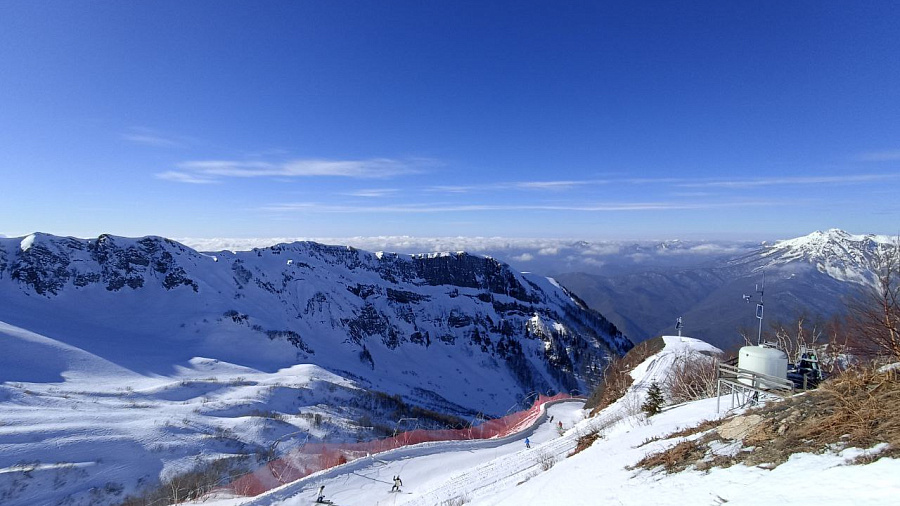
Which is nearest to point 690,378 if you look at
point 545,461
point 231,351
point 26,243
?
point 545,461

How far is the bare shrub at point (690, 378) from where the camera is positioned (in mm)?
21611

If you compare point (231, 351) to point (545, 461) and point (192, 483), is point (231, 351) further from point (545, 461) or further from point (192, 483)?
point (545, 461)

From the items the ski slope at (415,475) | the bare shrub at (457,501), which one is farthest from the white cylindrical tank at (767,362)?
the bare shrub at (457,501)

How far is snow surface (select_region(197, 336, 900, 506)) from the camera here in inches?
199

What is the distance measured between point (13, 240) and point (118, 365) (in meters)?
60.2

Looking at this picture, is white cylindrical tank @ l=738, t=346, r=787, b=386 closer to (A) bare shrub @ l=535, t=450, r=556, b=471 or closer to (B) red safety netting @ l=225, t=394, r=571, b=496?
(A) bare shrub @ l=535, t=450, r=556, b=471

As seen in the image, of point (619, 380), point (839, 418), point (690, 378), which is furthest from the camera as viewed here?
point (619, 380)

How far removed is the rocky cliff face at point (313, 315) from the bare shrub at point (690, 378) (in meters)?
58.8

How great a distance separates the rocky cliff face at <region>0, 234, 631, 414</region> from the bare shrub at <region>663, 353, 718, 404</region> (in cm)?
5876

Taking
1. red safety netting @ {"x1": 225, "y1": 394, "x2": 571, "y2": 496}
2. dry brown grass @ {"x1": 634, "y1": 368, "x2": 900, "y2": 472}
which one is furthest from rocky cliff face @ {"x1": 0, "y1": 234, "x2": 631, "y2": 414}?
dry brown grass @ {"x1": 634, "y1": 368, "x2": 900, "y2": 472}

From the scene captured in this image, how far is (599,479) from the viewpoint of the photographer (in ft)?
28.2

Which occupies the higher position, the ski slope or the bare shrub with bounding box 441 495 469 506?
the bare shrub with bounding box 441 495 469 506

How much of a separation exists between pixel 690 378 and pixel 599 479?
876 inches

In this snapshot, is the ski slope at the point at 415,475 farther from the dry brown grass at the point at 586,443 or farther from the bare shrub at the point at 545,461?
the dry brown grass at the point at 586,443
